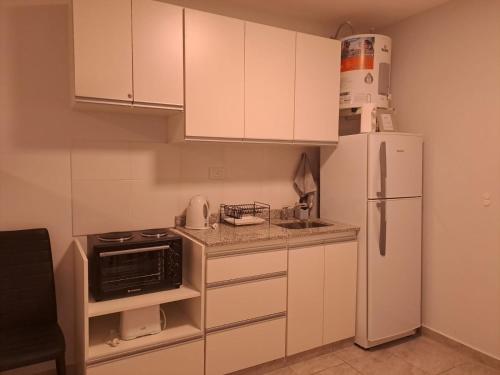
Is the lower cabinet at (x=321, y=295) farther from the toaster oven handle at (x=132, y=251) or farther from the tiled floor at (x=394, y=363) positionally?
the toaster oven handle at (x=132, y=251)

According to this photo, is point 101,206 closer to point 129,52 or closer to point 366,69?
point 129,52

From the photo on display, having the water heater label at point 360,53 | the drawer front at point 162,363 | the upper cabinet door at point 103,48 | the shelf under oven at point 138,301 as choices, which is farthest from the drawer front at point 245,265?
the water heater label at point 360,53

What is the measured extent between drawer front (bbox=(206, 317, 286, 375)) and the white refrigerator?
0.73 meters

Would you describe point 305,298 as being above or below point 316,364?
above

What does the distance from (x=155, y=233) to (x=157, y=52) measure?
1101mm

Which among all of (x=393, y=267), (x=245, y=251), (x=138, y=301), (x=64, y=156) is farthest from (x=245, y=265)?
(x=64, y=156)

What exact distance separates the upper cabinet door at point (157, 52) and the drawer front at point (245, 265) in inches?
39.2

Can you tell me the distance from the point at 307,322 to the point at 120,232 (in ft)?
4.61

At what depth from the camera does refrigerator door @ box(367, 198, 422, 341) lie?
270 cm

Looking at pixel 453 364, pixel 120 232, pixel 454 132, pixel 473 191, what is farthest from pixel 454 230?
pixel 120 232

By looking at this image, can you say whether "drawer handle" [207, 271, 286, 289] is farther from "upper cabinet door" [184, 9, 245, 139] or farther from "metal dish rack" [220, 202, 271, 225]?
"upper cabinet door" [184, 9, 245, 139]

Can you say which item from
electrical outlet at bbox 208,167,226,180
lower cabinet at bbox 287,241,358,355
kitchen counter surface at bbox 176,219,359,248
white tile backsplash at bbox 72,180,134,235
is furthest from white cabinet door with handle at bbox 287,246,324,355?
white tile backsplash at bbox 72,180,134,235

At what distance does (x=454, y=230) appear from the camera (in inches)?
109

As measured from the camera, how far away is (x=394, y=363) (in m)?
2.60
